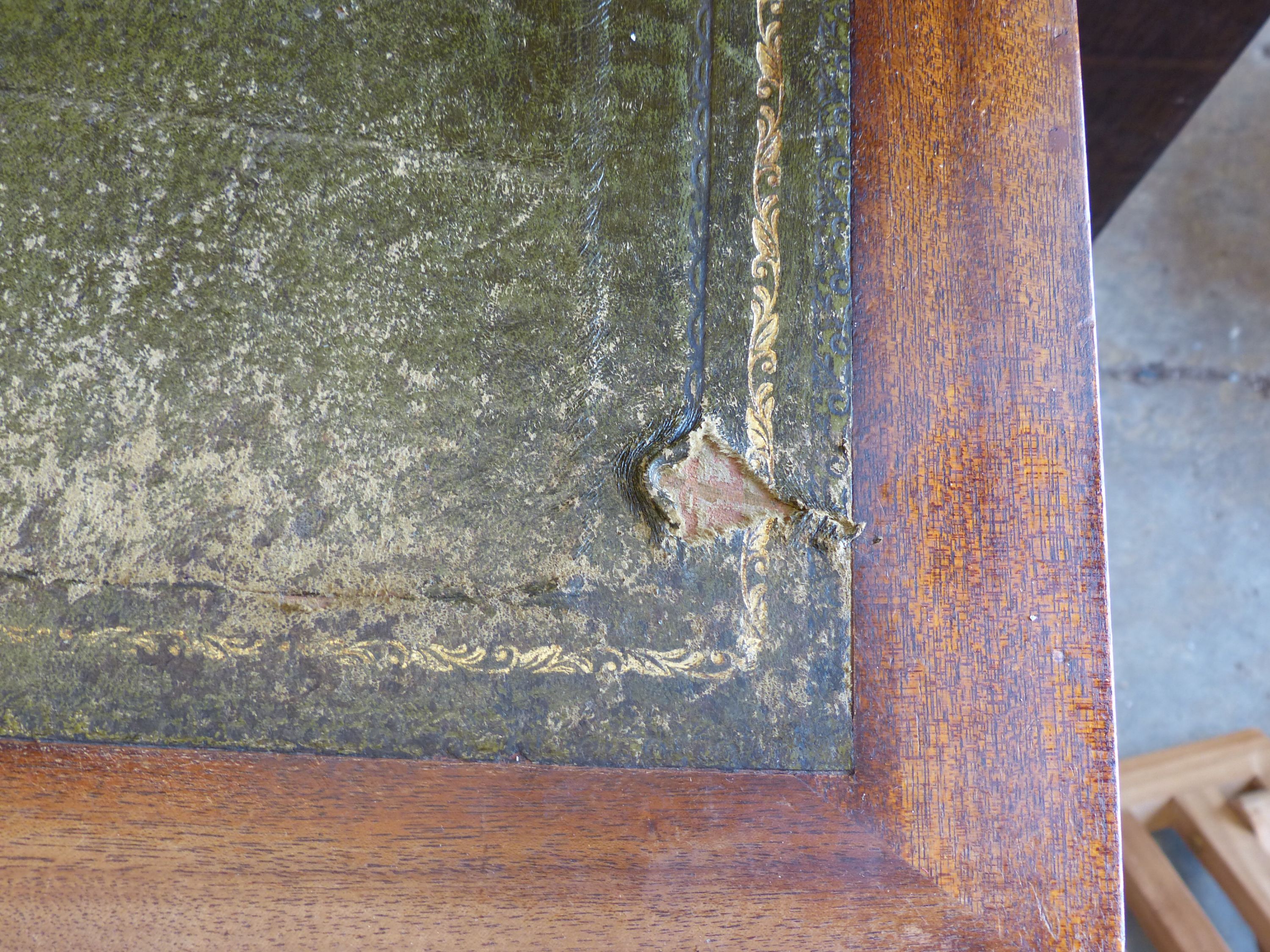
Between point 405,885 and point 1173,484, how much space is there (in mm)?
2379

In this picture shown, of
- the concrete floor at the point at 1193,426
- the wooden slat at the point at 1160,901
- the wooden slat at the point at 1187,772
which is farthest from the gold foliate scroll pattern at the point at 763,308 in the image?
the concrete floor at the point at 1193,426

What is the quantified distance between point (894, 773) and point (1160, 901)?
1416 millimetres

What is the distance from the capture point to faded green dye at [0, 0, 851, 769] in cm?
91

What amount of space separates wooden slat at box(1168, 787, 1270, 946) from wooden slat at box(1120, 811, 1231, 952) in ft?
0.25

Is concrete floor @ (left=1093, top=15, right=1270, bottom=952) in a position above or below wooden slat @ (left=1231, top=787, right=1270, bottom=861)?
above

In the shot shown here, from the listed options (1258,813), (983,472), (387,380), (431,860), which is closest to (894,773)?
(983,472)

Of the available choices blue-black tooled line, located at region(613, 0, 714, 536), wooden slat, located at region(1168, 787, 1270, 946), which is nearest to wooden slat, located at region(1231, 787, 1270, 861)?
wooden slat, located at region(1168, 787, 1270, 946)

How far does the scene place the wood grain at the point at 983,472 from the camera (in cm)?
94

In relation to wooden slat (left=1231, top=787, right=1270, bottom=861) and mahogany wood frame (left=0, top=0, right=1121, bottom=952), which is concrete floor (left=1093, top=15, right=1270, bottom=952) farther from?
mahogany wood frame (left=0, top=0, right=1121, bottom=952)

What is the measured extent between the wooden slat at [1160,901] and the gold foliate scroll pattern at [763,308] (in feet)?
4.58

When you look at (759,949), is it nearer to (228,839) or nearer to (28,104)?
(228,839)

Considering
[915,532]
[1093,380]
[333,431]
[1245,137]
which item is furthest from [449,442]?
[1245,137]

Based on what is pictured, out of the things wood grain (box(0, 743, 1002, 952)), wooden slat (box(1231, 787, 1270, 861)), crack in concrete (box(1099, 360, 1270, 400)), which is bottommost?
wooden slat (box(1231, 787, 1270, 861))

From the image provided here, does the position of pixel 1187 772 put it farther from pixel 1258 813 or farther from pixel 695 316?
pixel 695 316
